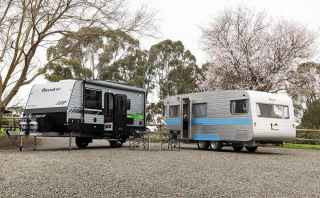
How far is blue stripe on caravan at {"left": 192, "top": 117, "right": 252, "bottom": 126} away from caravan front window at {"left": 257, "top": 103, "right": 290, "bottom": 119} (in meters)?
0.57

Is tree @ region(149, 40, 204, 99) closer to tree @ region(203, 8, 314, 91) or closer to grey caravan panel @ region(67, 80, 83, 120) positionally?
tree @ region(203, 8, 314, 91)

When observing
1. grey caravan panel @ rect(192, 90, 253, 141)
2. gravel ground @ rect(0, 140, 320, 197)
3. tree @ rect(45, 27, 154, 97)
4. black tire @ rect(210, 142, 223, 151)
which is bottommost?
gravel ground @ rect(0, 140, 320, 197)

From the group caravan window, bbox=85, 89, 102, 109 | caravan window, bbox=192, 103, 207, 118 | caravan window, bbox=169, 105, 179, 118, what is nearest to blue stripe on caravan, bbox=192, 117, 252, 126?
caravan window, bbox=192, 103, 207, 118

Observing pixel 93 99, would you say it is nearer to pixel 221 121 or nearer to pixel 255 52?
pixel 221 121

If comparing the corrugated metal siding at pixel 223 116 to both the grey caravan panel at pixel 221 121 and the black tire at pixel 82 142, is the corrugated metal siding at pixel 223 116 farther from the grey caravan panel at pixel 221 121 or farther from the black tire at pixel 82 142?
the black tire at pixel 82 142

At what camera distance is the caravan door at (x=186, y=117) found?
21359mm

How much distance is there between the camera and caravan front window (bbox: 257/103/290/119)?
734 inches

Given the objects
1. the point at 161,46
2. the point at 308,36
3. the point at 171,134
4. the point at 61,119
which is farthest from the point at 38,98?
the point at 161,46

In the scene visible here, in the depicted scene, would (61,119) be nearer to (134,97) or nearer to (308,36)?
(134,97)

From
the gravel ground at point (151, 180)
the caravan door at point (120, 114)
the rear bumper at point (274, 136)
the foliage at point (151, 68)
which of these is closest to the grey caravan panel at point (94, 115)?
the caravan door at point (120, 114)

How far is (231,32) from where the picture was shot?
3522cm

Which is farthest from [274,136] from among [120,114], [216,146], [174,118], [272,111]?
[120,114]

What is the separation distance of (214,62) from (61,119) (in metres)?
20.0

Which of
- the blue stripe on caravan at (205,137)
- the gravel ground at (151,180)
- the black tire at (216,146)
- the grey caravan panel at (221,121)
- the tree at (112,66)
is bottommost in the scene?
the gravel ground at (151,180)
